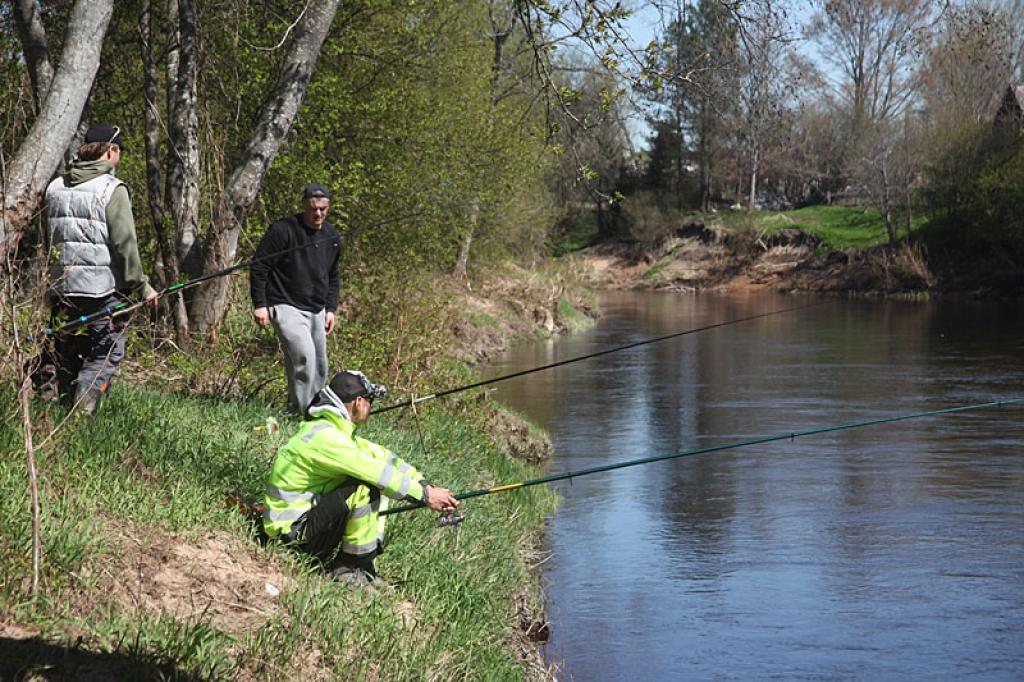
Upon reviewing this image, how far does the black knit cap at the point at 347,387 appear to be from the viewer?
20.5 ft

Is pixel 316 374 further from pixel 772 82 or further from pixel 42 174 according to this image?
pixel 772 82

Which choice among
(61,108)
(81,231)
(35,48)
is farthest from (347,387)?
(35,48)

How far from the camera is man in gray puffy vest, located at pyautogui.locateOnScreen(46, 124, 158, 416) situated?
6.87m

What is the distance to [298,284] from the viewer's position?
8.62 m

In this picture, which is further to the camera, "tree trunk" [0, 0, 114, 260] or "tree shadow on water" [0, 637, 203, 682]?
"tree trunk" [0, 0, 114, 260]

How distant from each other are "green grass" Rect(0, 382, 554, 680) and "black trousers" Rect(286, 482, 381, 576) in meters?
0.14

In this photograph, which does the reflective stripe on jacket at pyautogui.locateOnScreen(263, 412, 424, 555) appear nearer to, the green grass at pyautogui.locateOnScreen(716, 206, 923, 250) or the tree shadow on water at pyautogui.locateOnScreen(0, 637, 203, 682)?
the tree shadow on water at pyautogui.locateOnScreen(0, 637, 203, 682)

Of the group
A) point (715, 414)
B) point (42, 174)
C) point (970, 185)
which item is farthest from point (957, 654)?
point (970, 185)

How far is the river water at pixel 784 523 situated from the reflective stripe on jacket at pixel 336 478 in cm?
222

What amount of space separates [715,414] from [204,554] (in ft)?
44.1

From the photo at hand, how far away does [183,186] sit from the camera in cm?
1192

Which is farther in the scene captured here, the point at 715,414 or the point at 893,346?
the point at 893,346

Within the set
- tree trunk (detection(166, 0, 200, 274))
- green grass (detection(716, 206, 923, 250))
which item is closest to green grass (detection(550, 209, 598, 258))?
green grass (detection(716, 206, 923, 250))

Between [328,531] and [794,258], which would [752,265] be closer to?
[794,258]
